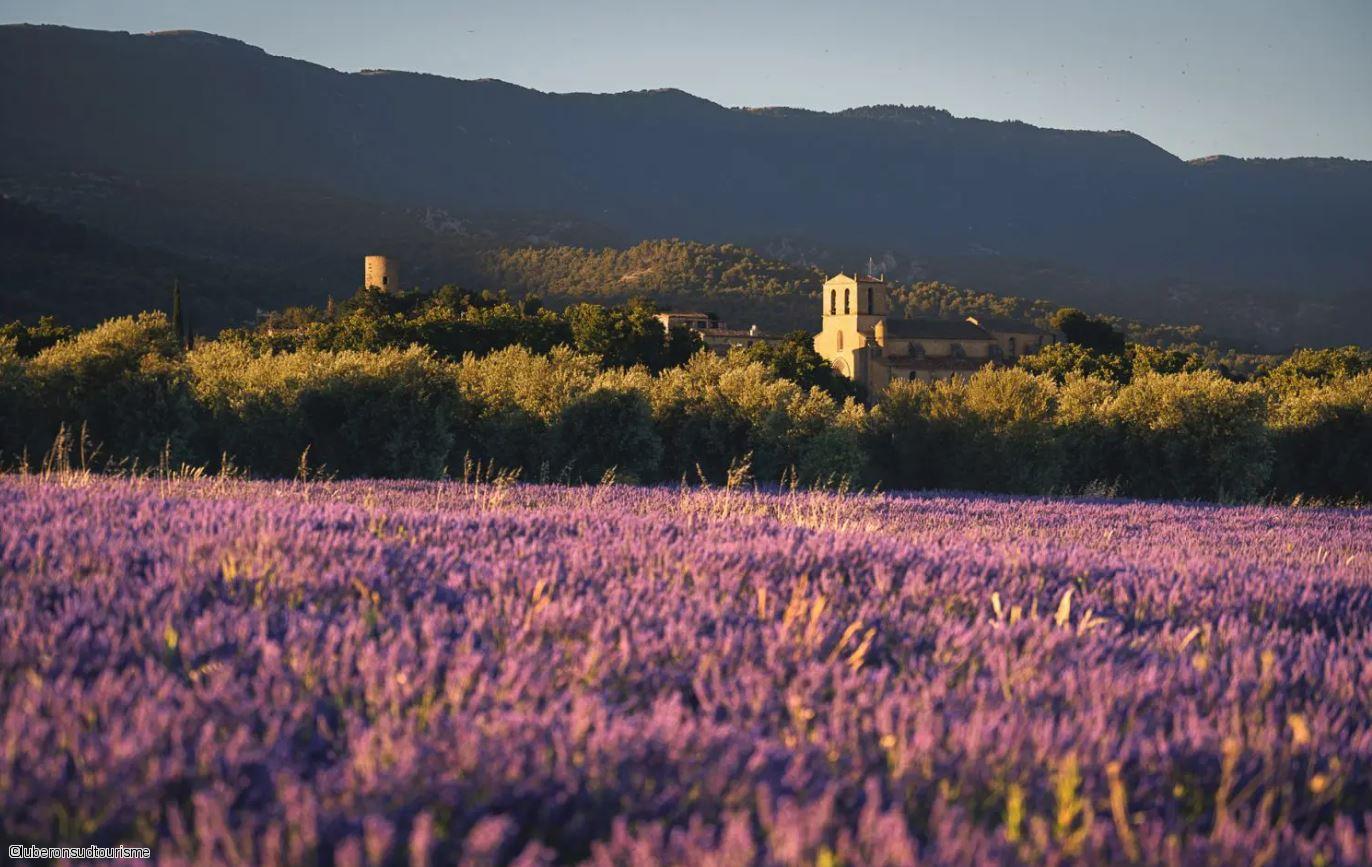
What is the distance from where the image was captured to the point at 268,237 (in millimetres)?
177125

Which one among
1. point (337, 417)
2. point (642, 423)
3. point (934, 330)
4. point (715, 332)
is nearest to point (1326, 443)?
point (642, 423)

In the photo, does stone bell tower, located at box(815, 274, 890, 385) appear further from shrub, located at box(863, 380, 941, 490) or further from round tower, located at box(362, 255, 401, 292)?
shrub, located at box(863, 380, 941, 490)

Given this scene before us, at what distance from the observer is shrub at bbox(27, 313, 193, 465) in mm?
22250

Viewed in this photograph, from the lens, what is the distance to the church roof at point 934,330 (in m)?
126

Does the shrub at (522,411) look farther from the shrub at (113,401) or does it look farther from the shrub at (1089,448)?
the shrub at (1089,448)

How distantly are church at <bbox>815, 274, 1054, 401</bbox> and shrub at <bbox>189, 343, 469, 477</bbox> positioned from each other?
3746 inches

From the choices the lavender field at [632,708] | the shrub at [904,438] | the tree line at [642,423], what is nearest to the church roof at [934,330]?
the tree line at [642,423]

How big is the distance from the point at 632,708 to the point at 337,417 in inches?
885

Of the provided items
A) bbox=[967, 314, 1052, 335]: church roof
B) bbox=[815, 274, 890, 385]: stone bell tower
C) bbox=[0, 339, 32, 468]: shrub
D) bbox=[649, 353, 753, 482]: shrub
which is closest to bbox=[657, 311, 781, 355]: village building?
bbox=[815, 274, 890, 385]: stone bell tower

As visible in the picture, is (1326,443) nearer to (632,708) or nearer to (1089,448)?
(1089,448)

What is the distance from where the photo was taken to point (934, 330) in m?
128

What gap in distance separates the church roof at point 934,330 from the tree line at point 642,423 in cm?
9038

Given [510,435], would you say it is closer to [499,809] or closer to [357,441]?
[357,441]

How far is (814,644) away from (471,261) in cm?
18171
